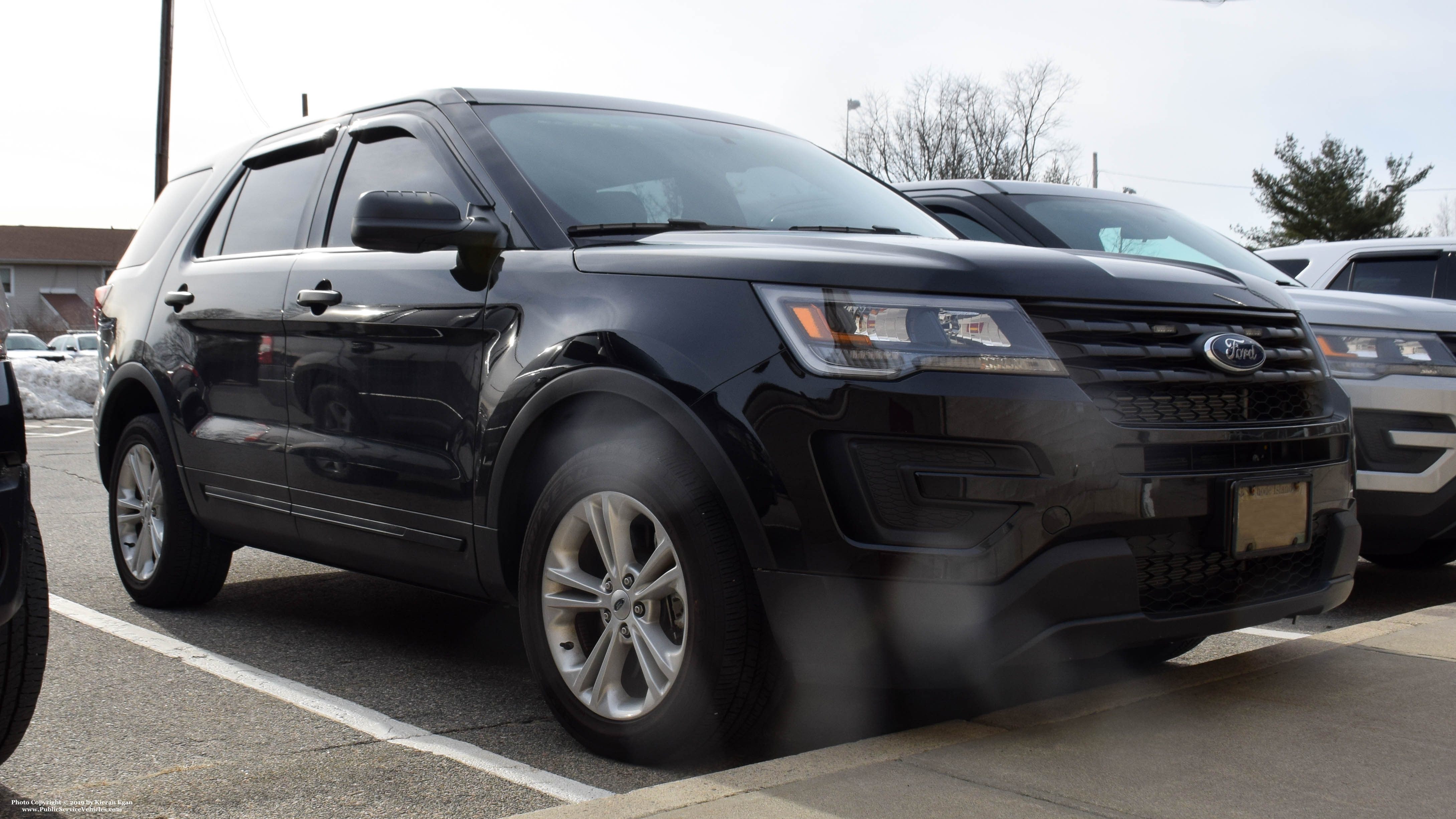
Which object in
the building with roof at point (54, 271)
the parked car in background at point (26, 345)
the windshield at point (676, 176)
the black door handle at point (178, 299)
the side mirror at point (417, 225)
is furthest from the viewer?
the building with roof at point (54, 271)

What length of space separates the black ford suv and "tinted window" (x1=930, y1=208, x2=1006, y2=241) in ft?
6.36

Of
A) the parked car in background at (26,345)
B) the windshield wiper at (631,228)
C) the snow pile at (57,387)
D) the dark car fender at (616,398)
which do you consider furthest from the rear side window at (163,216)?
the parked car in background at (26,345)

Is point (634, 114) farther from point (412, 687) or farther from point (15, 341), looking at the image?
point (15, 341)

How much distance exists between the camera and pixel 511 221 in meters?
3.64

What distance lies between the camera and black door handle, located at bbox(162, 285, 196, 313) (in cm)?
489

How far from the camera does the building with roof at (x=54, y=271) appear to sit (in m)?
64.1

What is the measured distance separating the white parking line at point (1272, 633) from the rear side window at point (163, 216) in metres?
4.44

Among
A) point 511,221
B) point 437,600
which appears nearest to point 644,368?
point 511,221

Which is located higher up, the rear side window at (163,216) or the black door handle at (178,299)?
the rear side window at (163,216)

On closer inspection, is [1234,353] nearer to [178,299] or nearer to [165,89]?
[178,299]

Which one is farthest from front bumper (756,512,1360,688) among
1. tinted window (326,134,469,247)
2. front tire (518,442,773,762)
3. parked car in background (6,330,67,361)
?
parked car in background (6,330,67,361)

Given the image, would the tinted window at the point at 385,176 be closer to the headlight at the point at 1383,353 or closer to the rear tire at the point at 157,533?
the rear tire at the point at 157,533

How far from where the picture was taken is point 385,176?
4242 mm

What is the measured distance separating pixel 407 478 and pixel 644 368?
1045 mm
